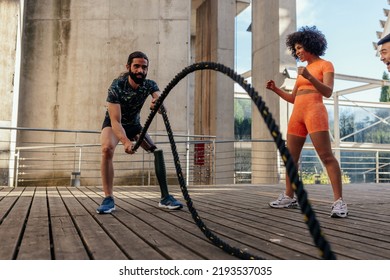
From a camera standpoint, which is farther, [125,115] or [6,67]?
[6,67]

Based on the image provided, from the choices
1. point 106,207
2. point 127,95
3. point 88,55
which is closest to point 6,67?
point 88,55

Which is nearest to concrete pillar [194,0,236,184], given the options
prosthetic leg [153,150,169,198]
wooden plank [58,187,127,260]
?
prosthetic leg [153,150,169,198]

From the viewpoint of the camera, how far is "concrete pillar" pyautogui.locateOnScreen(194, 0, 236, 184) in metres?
13.6

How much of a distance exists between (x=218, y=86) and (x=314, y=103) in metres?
10.8

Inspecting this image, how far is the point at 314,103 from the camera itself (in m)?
3.03

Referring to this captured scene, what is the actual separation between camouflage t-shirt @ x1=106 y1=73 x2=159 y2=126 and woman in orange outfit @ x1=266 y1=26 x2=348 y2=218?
1.23 m

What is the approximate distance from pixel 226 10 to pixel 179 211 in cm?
1246

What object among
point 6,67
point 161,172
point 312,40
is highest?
point 6,67

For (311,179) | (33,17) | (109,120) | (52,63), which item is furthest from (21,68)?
(311,179)

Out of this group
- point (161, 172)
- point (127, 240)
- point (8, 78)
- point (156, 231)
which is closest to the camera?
point (127, 240)

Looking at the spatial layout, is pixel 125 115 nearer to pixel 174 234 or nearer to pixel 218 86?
pixel 174 234

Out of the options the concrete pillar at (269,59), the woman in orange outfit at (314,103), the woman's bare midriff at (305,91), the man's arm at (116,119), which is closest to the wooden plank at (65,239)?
the man's arm at (116,119)

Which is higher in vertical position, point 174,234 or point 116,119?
point 116,119
